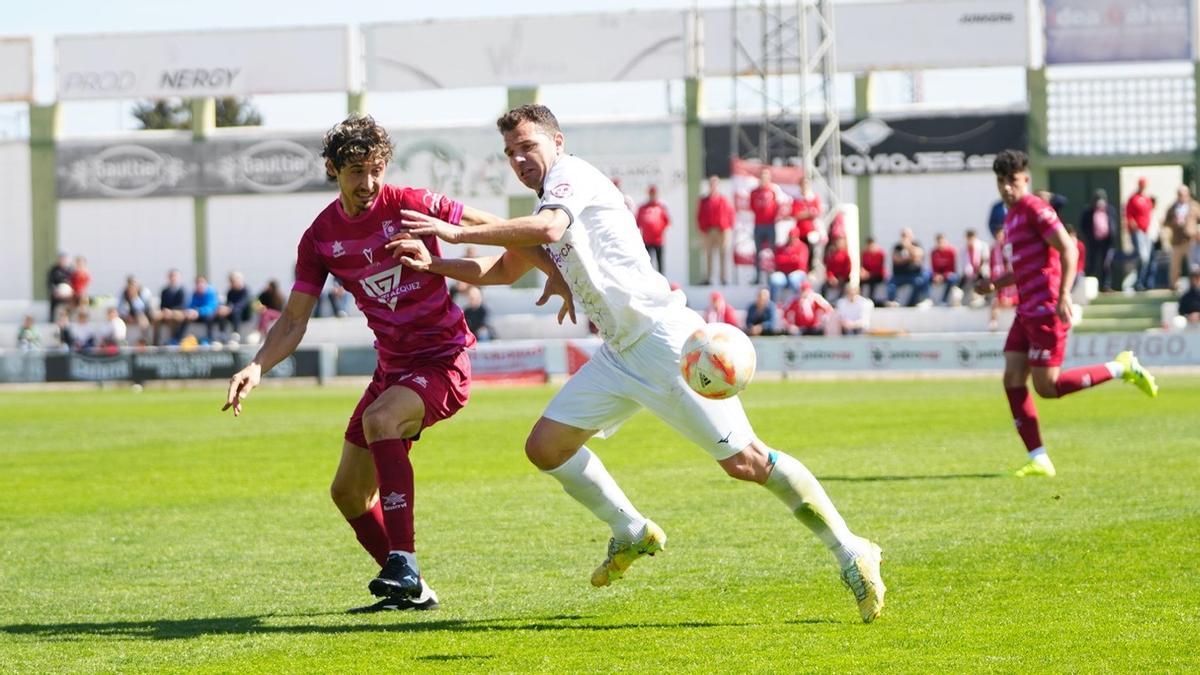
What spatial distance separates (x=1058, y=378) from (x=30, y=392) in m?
23.6

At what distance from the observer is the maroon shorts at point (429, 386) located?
7352 millimetres

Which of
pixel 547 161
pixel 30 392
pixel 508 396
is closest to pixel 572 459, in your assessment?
pixel 547 161

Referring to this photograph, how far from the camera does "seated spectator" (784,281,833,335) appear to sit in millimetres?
29375

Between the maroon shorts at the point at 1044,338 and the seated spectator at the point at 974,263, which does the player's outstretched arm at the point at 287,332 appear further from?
the seated spectator at the point at 974,263

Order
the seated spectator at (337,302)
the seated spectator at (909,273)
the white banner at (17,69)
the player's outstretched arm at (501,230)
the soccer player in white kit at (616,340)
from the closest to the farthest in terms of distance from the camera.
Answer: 1. the player's outstretched arm at (501,230)
2. the soccer player in white kit at (616,340)
3. the seated spectator at (909,273)
4. the seated spectator at (337,302)
5. the white banner at (17,69)

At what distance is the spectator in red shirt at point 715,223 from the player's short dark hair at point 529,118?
27.4 meters

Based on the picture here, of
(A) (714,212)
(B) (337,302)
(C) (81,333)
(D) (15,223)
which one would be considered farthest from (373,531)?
(D) (15,223)

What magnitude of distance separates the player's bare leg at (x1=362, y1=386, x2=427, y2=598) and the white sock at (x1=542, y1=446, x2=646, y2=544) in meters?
0.63

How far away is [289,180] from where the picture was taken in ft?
144

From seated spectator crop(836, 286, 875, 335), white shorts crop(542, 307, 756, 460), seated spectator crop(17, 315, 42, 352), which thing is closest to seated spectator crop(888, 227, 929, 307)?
seated spectator crop(836, 286, 875, 335)

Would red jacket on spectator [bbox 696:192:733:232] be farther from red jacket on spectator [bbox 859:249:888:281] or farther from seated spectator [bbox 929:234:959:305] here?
seated spectator [bbox 929:234:959:305]

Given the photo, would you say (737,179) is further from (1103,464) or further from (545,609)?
(545,609)

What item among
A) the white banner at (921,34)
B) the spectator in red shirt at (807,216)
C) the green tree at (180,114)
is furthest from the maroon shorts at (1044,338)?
the green tree at (180,114)

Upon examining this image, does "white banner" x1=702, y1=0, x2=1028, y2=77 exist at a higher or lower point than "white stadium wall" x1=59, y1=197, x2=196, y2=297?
higher
